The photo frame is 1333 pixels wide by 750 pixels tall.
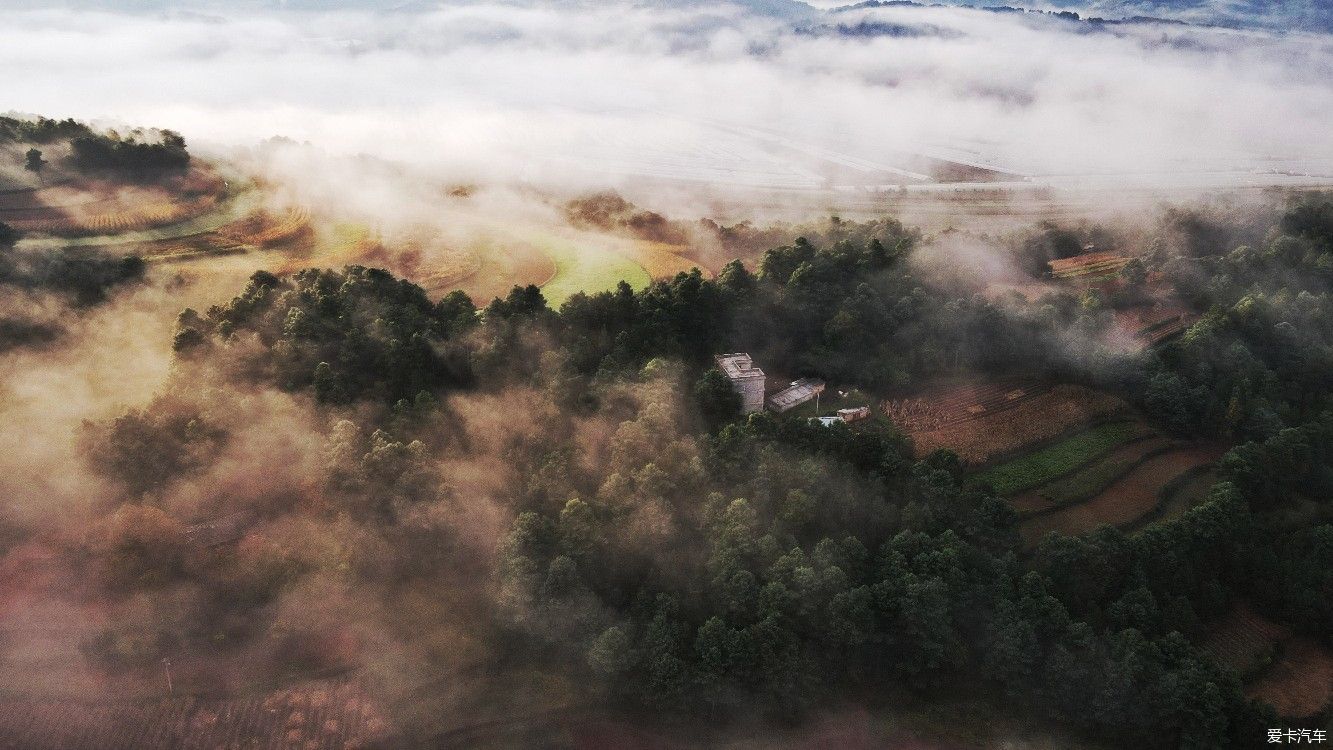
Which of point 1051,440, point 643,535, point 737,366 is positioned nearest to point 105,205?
point 737,366

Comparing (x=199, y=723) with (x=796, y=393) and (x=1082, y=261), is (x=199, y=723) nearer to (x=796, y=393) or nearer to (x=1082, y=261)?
(x=796, y=393)

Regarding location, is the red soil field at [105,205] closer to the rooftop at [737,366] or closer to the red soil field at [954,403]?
the rooftop at [737,366]

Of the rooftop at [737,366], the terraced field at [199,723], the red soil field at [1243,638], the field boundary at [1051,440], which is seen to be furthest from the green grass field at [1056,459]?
the terraced field at [199,723]

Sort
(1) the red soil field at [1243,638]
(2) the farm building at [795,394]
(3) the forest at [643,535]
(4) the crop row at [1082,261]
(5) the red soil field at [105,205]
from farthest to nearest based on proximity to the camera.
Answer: (4) the crop row at [1082,261]
(5) the red soil field at [105,205]
(2) the farm building at [795,394]
(1) the red soil field at [1243,638]
(3) the forest at [643,535]

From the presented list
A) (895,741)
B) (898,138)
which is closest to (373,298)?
(895,741)

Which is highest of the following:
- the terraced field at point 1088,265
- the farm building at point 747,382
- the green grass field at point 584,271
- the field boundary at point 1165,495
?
the green grass field at point 584,271
